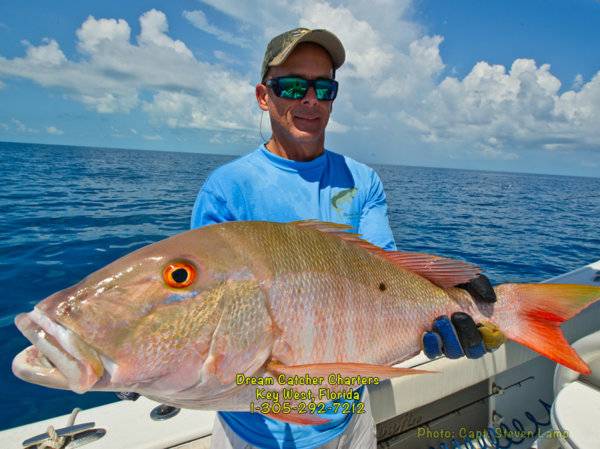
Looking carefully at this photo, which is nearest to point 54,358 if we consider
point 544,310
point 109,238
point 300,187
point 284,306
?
point 284,306

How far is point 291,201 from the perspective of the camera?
7.34 ft

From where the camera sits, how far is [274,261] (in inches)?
60.1

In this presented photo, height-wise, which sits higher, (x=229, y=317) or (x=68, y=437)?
(x=229, y=317)

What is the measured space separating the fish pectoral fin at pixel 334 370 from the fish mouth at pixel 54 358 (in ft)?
2.03

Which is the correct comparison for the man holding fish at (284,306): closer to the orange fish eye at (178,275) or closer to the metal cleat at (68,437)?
the orange fish eye at (178,275)

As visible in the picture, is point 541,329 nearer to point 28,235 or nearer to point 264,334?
point 264,334

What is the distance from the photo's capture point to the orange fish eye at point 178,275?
53.2 inches

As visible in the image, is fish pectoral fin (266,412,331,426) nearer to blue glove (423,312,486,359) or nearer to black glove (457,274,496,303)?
blue glove (423,312,486,359)

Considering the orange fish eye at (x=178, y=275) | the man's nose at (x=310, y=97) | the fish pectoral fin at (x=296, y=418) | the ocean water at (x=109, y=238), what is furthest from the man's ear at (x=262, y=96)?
the ocean water at (x=109, y=238)

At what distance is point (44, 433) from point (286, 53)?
2.84 m

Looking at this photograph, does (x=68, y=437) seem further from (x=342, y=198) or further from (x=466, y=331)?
(x=466, y=331)

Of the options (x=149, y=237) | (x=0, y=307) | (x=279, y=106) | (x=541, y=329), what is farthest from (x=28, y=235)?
(x=541, y=329)

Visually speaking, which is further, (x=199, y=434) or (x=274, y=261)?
(x=199, y=434)

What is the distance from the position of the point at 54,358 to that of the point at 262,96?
1.98 meters
